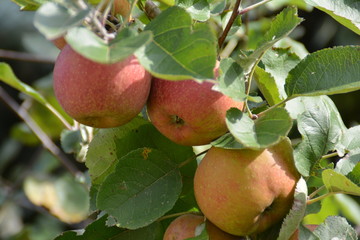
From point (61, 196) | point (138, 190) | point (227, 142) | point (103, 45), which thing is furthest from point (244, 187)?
point (61, 196)

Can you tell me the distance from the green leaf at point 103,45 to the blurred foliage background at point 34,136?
138 centimetres

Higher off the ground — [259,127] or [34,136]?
[259,127]

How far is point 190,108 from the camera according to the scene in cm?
92

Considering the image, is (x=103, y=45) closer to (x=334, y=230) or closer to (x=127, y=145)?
(x=127, y=145)

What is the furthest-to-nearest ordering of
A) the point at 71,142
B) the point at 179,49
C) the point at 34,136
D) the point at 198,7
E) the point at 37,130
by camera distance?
the point at 34,136, the point at 37,130, the point at 71,142, the point at 198,7, the point at 179,49

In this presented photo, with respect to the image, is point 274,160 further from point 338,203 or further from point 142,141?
point 338,203

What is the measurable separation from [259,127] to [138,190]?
227 mm

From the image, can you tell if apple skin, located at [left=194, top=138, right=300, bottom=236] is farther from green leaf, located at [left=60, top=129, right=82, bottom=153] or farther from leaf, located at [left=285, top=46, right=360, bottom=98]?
green leaf, located at [left=60, top=129, right=82, bottom=153]

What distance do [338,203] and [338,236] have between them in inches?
39.2

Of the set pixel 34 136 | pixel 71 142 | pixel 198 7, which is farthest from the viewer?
pixel 34 136

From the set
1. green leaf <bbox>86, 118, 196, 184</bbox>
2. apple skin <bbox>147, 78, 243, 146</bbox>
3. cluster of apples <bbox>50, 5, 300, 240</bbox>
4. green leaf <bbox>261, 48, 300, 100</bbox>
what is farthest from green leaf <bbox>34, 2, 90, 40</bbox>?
green leaf <bbox>261, 48, 300, 100</bbox>

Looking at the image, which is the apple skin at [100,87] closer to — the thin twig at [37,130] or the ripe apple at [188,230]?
the ripe apple at [188,230]

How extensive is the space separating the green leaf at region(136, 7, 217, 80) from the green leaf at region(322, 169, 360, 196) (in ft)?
0.91

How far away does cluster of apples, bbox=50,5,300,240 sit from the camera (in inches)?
34.5
